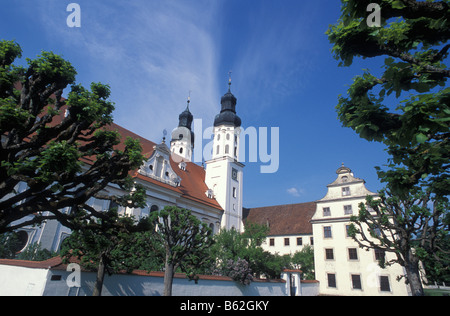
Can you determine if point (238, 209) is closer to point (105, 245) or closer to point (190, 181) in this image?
point (190, 181)

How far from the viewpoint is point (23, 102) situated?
8.27 meters

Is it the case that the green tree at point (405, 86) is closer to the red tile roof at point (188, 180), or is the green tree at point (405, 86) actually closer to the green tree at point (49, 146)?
the green tree at point (49, 146)

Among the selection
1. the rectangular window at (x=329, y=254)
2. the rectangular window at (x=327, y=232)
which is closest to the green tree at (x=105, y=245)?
the rectangular window at (x=329, y=254)

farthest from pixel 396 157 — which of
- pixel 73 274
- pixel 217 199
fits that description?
pixel 217 199

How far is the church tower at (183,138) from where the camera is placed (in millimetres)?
52062

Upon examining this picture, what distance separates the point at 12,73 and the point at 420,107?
10.3m

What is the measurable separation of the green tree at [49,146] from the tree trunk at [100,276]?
7.56ft

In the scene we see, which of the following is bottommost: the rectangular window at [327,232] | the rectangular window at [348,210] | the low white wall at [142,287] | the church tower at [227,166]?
the low white wall at [142,287]

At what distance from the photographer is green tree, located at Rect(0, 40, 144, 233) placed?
706cm

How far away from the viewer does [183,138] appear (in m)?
52.9

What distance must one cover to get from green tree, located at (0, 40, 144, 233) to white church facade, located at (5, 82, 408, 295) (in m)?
8.70

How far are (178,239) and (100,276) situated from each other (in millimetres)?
4622

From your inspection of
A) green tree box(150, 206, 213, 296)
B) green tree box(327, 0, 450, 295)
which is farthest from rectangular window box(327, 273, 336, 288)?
green tree box(327, 0, 450, 295)

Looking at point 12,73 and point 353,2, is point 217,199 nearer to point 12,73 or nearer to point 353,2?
point 12,73
